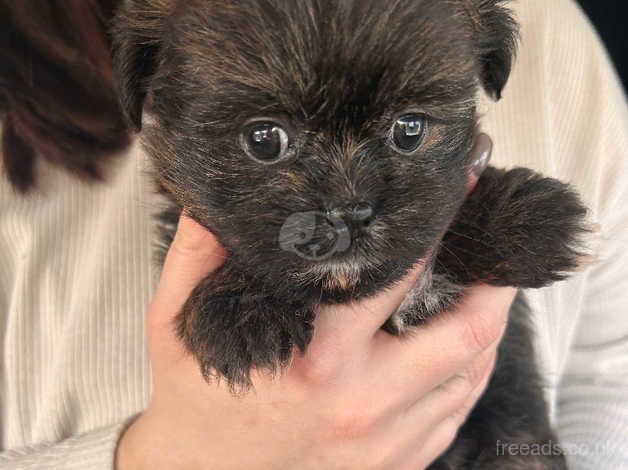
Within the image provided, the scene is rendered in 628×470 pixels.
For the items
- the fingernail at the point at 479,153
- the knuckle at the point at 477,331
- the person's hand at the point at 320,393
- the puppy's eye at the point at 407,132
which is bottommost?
the person's hand at the point at 320,393

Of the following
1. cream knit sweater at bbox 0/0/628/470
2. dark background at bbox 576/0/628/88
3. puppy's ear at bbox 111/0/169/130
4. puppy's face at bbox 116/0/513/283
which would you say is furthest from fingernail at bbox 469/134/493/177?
dark background at bbox 576/0/628/88

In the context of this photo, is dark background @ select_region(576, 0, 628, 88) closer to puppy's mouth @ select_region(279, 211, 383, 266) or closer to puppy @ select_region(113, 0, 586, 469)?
puppy @ select_region(113, 0, 586, 469)

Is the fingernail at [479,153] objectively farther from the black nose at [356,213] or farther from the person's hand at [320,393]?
the black nose at [356,213]

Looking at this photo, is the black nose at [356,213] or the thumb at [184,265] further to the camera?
the thumb at [184,265]

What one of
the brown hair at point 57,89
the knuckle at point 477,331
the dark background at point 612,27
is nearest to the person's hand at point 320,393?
the knuckle at point 477,331

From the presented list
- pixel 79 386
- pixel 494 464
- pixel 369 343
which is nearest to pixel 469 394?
pixel 494 464

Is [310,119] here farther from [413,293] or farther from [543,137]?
[543,137]
